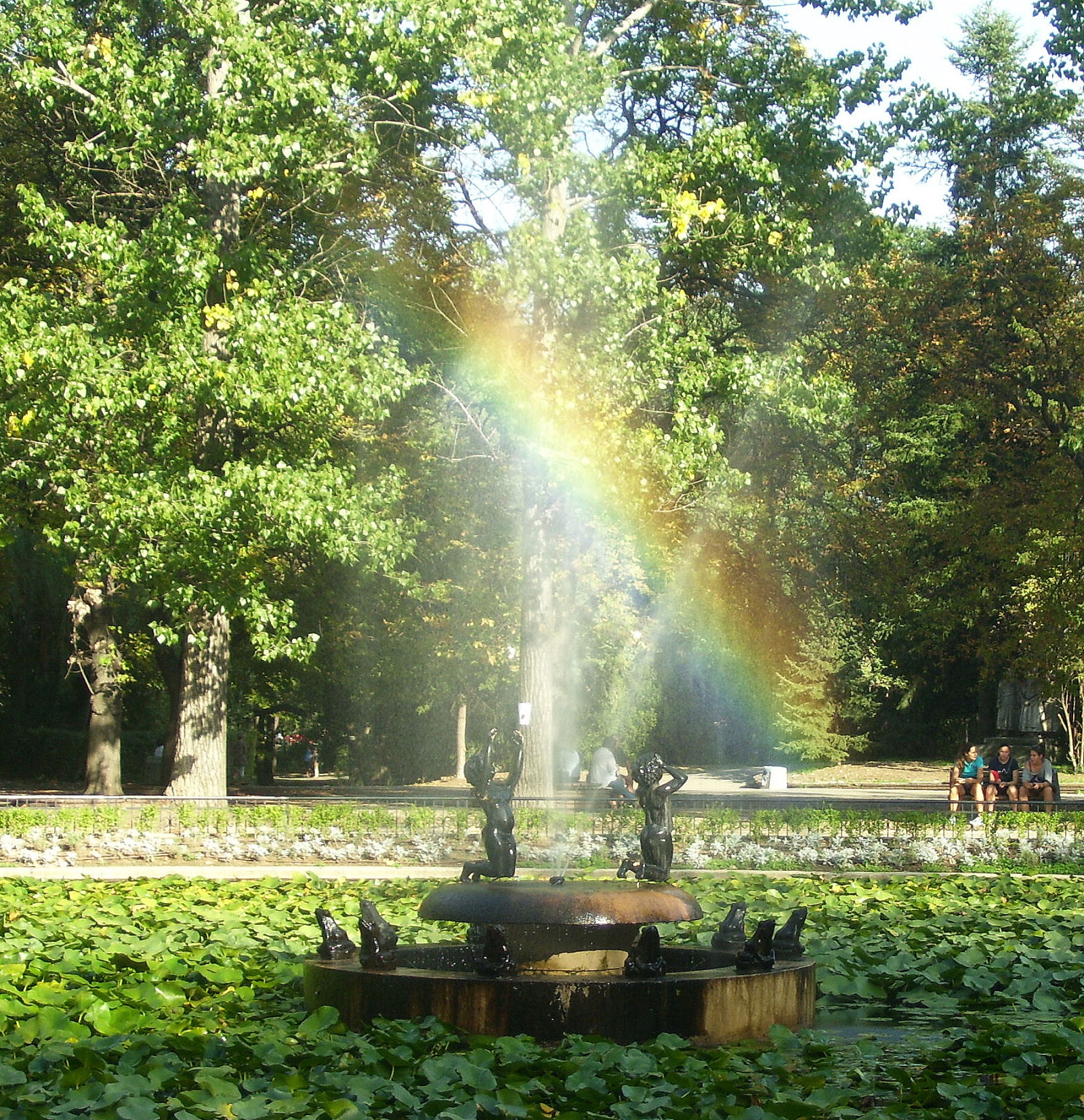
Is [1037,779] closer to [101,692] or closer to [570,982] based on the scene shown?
[101,692]

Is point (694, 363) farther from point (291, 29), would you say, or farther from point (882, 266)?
point (291, 29)

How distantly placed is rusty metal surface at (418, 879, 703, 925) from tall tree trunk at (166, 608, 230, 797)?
13059mm

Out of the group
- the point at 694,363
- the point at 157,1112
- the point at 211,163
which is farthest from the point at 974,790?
the point at 157,1112

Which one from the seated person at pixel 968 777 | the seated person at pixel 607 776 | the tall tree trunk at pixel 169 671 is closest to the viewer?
the seated person at pixel 607 776

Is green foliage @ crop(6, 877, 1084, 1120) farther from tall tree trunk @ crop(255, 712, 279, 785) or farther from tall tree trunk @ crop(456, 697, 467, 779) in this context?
tall tree trunk @ crop(255, 712, 279, 785)

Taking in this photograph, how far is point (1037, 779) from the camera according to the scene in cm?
2203

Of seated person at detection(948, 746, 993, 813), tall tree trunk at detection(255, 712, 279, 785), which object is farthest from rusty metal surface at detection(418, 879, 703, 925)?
tall tree trunk at detection(255, 712, 279, 785)

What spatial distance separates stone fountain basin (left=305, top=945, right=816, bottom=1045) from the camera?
7.37m

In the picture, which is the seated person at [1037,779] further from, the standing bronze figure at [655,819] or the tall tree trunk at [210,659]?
the standing bronze figure at [655,819]

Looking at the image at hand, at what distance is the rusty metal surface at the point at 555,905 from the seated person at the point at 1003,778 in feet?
46.0

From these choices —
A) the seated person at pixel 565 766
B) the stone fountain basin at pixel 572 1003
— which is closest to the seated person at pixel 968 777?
the seated person at pixel 565 766

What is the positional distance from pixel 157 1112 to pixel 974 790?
1792 centimetres

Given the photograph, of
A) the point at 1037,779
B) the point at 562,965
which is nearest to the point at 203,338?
the point at 562,965

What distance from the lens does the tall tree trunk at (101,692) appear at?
86.7ft
